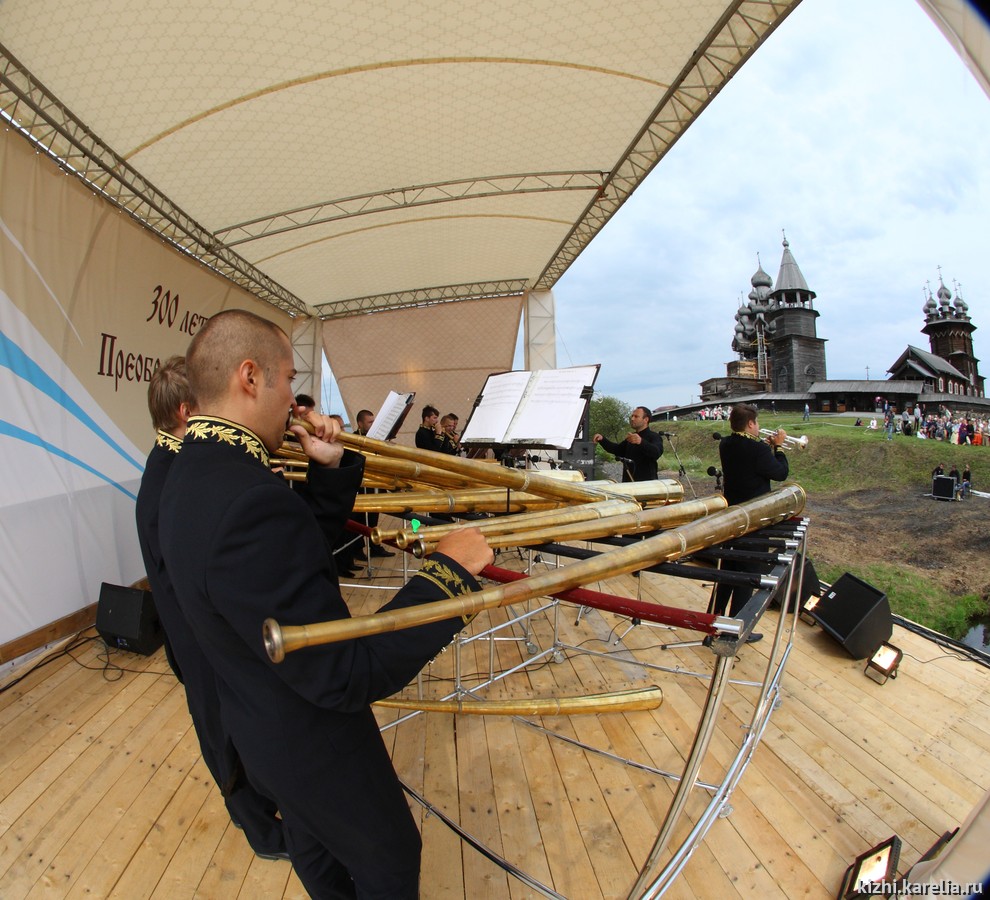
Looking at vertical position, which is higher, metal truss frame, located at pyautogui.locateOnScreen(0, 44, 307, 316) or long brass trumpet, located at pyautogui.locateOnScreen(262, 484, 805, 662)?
metal truss frame, located at pyautogui.locateOnScreen(0, 44, 307, 316)

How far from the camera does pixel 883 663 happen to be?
3.58m

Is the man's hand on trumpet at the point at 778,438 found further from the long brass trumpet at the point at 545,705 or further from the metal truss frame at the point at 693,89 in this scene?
the metal truss frame at the point at 693,89

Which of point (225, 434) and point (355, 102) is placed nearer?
point (225, 434)

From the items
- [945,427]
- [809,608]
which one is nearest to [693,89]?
[809,608]

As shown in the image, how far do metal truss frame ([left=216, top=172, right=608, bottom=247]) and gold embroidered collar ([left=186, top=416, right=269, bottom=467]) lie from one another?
7553 millimetres

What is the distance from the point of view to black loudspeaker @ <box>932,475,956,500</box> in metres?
6.87

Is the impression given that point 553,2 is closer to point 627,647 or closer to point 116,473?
point 627,647

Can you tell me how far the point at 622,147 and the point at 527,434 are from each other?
5251mm

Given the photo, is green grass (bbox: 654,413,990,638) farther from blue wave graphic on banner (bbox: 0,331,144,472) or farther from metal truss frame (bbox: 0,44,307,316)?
metal truss frame (bbox: 0,44,307,316)

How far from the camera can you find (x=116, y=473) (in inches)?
212

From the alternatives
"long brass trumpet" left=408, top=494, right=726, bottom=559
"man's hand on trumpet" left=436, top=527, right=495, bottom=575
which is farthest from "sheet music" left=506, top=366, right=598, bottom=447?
"man's hand on trumpet" left=436, top=527, right=495, bottom=575

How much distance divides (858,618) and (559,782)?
2830 millimetres

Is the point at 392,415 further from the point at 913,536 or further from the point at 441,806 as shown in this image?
the point at 913,536

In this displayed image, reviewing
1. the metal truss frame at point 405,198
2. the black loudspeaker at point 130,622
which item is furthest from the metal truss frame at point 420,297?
the black loudspeaker at point 130,622
